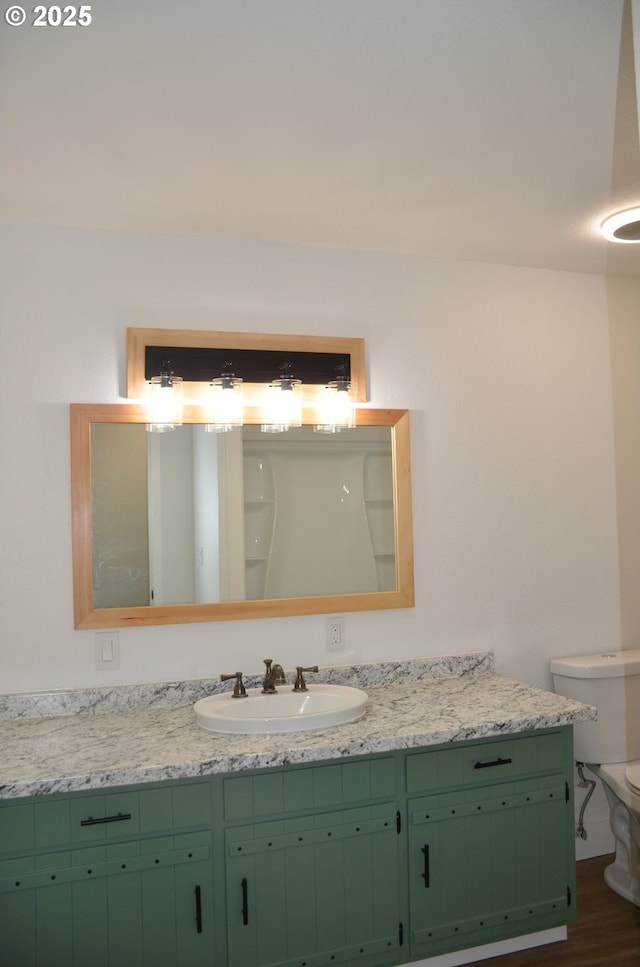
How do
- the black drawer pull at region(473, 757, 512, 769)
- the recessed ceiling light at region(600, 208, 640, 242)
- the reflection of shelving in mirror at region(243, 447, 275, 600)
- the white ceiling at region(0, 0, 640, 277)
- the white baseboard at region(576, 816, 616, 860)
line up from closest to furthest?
the white ceiling at region(0, 0, 640, 277), the black drawer pull at region(473, 757, 512, 769), the recessed ceiling light at region(600, 208, 640, 242), the reflection of shelving in mirror at region(243, 447, 275, 600), the white baseboard at region(576, 816, 616, 860)

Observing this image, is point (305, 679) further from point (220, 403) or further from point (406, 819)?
point (220, 403)

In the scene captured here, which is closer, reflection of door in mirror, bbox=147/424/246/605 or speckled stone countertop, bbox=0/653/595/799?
speckled stone countertop, bbox=0/653/595/799

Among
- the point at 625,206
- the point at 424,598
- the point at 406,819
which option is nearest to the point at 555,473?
the point at 424,598

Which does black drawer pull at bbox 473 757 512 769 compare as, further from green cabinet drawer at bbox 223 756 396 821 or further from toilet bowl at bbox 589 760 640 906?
toilet bowl at bbox 589 760 640 906

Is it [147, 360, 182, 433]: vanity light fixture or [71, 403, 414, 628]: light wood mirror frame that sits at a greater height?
[147, 360, 182, 433]: vanity light fixture

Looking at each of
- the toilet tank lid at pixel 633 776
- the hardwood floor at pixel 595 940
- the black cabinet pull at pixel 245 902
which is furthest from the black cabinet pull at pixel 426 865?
the toilet tank lid at pixel 633 776

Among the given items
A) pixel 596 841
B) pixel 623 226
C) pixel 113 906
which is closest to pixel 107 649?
pixel 113 906

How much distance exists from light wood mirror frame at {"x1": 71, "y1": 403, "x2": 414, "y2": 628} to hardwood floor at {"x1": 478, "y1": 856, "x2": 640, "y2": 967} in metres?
1.19

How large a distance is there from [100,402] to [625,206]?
5.98ft

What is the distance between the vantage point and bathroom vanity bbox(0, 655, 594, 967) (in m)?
2.00

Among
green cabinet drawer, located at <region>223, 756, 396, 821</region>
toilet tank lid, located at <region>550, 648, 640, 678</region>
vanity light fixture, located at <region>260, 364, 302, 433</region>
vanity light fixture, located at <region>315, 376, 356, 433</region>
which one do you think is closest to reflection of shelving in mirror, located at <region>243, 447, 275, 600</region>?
vanity light fixture, located at <region>260, 364, 302, 433</region>

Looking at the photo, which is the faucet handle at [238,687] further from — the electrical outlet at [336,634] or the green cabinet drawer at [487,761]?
the green cabinet drawer at [487,761]

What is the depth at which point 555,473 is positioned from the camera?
10.5 ft

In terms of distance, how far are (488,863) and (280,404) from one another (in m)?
1.62
